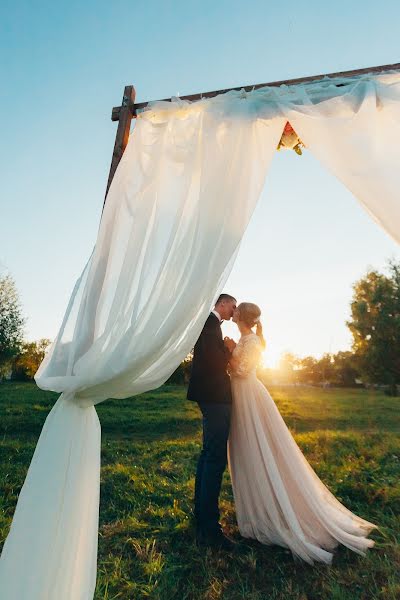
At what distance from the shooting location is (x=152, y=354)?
2.30 metres

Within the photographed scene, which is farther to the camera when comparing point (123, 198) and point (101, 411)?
point (101, 411)

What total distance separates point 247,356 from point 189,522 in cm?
155

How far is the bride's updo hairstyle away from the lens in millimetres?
3727

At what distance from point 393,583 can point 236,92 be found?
3439 mm

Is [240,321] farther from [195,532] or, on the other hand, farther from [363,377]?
[363,377]

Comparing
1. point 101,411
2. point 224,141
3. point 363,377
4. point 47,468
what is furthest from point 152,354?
point 363,377

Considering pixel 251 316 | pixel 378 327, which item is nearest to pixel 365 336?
pixel 378 327

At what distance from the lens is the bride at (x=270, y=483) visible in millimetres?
3166

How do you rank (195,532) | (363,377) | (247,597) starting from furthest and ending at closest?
(363,377) → (195,532) → (247,597)

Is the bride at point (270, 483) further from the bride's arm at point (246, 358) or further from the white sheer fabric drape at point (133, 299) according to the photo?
the white sheer fabric drape at point (133, 299)

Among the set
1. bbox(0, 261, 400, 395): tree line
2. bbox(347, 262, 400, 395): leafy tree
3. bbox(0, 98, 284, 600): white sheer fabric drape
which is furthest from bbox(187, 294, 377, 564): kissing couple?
bbox(347, 262, 400, 395): leafy tree

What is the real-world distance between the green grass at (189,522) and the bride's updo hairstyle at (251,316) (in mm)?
1726

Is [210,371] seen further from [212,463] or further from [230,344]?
[212,463]

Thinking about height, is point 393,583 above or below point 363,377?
below
